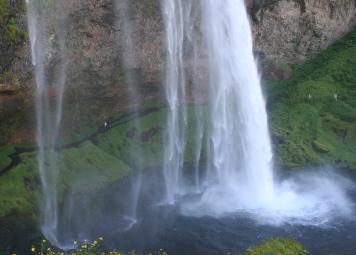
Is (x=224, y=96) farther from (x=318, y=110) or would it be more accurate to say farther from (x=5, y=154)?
(x=5, y=154)

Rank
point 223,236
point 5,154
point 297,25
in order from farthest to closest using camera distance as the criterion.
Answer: point 297,25
point 5,154
point 223,236

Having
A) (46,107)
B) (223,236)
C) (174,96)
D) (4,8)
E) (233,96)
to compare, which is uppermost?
(174,96)

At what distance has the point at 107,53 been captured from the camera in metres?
31.9

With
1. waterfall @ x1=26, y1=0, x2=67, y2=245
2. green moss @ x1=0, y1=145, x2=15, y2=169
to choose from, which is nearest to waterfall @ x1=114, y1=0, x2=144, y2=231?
waterfall @ x1=26, y1=0, x2=67, y2=245

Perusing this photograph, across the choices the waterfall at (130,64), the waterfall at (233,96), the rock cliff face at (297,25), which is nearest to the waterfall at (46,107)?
the waterfall at (130,64)

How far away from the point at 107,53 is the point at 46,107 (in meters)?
4.93

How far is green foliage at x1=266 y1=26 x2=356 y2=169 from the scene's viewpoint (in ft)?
113

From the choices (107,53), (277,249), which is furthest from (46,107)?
(277,249)

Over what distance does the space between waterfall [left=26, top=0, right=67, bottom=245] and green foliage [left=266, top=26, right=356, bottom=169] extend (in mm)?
14241

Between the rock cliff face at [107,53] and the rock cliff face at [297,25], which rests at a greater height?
the rock cliff face at [297,25]

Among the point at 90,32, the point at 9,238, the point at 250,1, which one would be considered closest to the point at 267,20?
the point at 250,1

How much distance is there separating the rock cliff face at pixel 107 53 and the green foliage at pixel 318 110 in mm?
2005

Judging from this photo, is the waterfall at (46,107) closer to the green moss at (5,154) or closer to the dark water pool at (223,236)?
the green moss at (5,154)

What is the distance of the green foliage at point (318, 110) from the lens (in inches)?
1362
